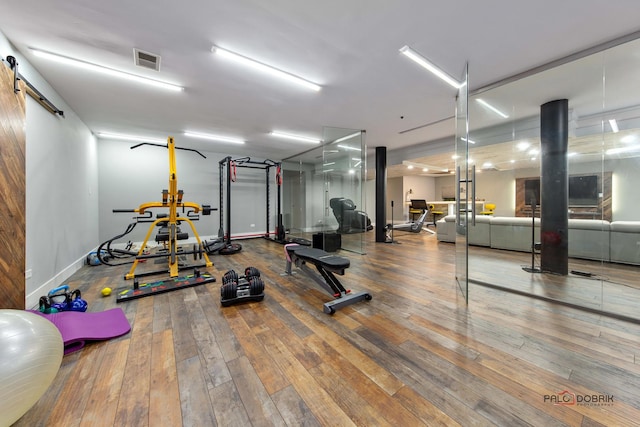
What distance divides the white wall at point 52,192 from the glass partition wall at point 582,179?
5247 millimetres

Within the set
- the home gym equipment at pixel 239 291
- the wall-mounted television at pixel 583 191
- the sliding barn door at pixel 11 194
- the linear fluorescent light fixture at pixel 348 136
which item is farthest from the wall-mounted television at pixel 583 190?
the sliding barn door at pixel 11 194

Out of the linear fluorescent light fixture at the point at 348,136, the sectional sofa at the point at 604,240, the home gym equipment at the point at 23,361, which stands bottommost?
the home gym equipment at the point at 23,361

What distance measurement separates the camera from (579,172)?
3.17 m

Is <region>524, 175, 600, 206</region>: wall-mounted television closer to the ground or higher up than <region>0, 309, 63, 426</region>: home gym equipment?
higher up

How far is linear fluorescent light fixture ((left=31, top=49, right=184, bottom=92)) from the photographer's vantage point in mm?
2488

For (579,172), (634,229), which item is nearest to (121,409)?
(579,172)

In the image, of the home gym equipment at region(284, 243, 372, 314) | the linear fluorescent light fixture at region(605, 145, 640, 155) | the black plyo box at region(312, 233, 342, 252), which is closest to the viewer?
the home gym equipment at region(284, 243, 372, 314)

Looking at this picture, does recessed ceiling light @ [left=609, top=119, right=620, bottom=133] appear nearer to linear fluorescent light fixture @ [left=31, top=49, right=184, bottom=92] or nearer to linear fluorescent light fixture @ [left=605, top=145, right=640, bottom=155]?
linear fluorescent light fixture @ [left=605, top=145, right=640, bottom=155]

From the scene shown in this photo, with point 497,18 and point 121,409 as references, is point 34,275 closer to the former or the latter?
point 121,409

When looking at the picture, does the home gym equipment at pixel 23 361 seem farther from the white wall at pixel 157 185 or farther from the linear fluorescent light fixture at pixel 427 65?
the white wall at pixel 157 185

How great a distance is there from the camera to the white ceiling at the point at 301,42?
1923mm

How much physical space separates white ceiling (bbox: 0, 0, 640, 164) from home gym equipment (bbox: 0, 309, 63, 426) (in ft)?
8.04

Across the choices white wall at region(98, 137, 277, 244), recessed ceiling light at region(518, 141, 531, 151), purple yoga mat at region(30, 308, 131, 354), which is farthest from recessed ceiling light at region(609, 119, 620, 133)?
white wall at region(98, 137, 277, 244)

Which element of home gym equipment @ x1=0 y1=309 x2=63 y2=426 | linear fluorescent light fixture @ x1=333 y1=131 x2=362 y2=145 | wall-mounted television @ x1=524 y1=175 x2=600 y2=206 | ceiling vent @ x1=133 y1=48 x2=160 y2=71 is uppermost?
ceiling vent @ x1=133 y1=48 x2=160 y2=71
